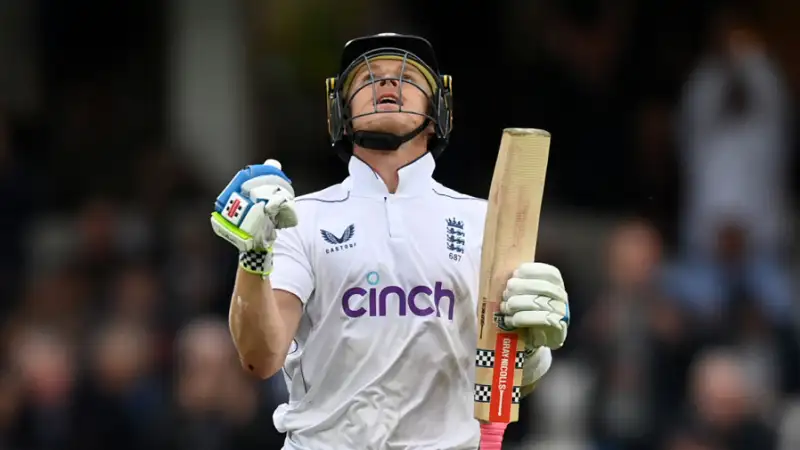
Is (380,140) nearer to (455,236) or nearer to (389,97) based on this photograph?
(389,97)

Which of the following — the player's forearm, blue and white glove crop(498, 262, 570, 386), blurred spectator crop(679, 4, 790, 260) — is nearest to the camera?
the player's forearm

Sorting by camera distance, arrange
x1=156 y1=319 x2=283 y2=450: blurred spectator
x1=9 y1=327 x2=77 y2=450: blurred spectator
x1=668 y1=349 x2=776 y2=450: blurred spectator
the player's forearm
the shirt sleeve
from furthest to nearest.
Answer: x1=9 y1=327 x2=77 y2=450: blurred spectator
x1=156 y1=319 x2=283 y2=450: blurred spectator
x1=668 y1=349 x2=776 y2=450: blurred spectator
the shirt sleeve
the player's forearm

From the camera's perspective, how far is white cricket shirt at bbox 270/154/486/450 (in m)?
4.45

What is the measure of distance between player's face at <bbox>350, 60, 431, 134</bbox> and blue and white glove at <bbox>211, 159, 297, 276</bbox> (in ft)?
1.66

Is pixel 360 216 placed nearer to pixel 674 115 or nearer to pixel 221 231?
pixel 221 231

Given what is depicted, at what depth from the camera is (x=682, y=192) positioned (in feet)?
30.0

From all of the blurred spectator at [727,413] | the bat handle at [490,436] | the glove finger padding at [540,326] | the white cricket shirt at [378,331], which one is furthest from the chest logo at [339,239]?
the blurred spectator at [727,413]

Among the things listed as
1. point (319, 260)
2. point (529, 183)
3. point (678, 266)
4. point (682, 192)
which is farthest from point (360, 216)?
point (682, 192)

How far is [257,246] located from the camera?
4133mm

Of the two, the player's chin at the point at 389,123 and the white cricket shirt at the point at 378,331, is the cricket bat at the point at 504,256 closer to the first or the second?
the white cricket shirt at the point at 378,331

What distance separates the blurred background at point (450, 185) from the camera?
7.91 m

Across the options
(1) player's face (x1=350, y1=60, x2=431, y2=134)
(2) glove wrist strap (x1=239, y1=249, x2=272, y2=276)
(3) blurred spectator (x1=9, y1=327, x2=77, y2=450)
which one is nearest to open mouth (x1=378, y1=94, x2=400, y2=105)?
(1) player's face (x1=350, y1=60, x2=431, y2=134)

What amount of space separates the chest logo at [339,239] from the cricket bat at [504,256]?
35 cm

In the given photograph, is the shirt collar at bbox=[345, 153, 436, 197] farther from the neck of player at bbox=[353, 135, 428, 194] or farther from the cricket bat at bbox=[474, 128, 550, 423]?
the cricket bat at bbox=[474, 128, 550, 423]
